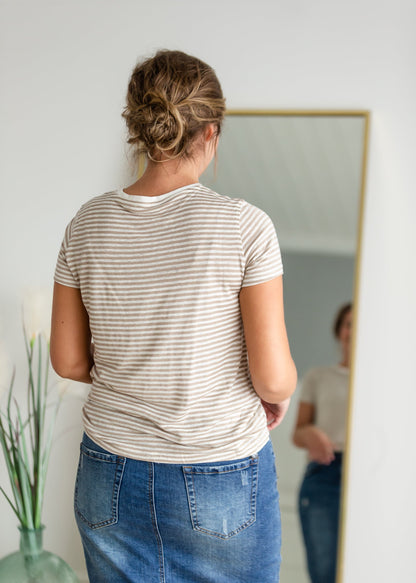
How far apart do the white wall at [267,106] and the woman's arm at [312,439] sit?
0.29ft

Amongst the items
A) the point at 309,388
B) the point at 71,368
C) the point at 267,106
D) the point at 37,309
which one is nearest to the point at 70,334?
the point at 71,368

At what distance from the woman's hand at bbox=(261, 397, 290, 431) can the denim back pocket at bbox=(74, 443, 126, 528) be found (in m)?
0.25

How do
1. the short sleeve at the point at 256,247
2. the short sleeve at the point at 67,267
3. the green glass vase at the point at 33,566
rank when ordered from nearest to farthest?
the short sleeve at the point at 256,247 → the short sleeve at the point at 67,267 → the green glass vase at the point at 33,566

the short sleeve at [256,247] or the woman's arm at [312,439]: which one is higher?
the short sleeve at [256,247]

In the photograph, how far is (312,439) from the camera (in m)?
1.79

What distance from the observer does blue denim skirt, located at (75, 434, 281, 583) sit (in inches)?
34.1

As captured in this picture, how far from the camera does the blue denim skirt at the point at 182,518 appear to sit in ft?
2.85

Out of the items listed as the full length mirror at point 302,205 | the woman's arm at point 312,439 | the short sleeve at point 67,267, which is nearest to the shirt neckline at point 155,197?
the short sleeve at point 67,267

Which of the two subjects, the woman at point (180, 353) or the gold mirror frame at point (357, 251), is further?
the gold mirror frame at point (357, 251)

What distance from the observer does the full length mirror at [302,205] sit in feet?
5.75

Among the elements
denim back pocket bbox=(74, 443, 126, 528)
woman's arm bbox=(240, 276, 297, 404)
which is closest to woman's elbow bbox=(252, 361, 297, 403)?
woman's arm bbox=(240, 276, 297, 404)

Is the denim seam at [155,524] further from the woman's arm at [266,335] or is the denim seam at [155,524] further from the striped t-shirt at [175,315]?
the woman's arm at [266,335]

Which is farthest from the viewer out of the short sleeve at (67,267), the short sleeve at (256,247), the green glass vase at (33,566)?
the green glass vase at (33,566)

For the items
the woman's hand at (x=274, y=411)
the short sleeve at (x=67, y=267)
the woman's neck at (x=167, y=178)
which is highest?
the woman's neck at (x=167, y=178)
